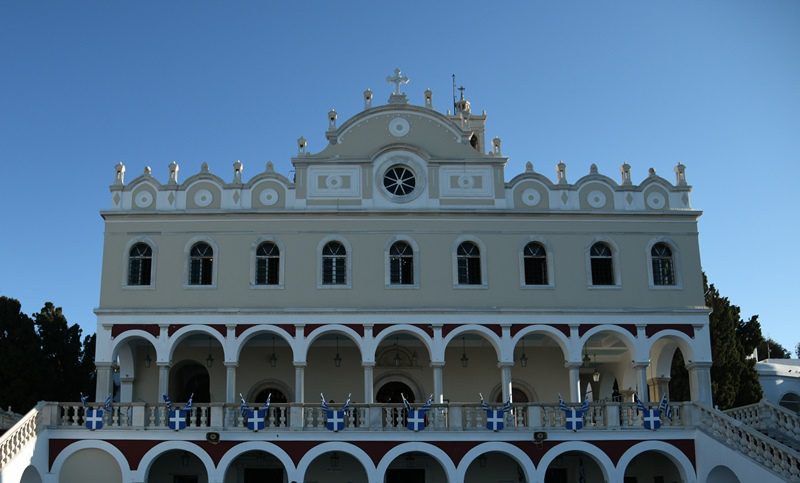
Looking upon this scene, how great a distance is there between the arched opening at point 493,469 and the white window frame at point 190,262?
9718mm

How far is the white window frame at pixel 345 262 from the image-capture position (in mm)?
27344

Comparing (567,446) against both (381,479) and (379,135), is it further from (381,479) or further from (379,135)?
(379,135)

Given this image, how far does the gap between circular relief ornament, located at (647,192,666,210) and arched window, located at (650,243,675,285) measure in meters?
1.24

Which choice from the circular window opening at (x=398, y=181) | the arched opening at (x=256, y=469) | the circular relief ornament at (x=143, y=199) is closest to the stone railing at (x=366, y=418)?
the arched opening at (x=256, y=469)

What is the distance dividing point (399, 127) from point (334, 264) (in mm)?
4925

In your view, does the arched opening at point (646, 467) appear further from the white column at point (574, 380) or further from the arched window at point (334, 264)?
the arched window at point (334, 264)

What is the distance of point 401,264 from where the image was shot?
91.0ft

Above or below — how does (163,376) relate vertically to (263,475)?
above

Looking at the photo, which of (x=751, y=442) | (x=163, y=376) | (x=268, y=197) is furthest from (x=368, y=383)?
(x=751, y=442)

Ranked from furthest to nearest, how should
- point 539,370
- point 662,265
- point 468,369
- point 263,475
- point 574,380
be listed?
point 539,370 → point 468,369 → point 662,265 → point 263,475 → point 574,380

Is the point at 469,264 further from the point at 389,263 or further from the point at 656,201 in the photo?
the point at 656,201

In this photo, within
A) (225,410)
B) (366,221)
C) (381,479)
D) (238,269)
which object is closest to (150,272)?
(238,269)

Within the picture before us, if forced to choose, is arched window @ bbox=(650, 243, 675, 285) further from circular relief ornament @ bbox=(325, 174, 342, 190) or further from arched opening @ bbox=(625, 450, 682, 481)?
circular relief ornament @ bbox=(325, 174, 342, 190)

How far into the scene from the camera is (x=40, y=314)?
37.3 metres
